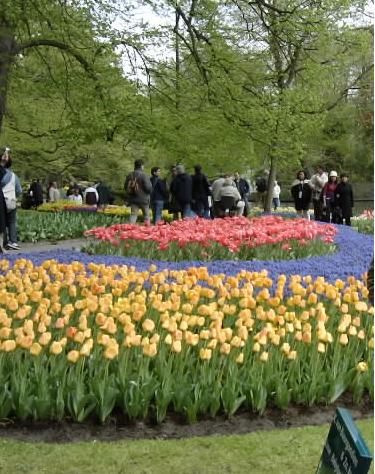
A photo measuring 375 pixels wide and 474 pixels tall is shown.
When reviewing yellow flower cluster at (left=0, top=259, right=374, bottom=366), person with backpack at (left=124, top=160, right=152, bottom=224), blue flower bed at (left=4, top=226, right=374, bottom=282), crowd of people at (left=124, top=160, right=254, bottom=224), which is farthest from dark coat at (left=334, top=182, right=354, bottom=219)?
yellow flower cluster at (left=0, top=259, right=374, bottom=366)

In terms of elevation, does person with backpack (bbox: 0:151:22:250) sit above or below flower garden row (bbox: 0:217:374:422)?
above

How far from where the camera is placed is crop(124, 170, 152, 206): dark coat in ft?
46.1

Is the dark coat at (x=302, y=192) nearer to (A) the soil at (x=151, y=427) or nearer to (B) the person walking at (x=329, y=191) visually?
(B) the person walking at (x=329, y=191)

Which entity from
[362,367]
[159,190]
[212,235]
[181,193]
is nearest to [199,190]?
[159,190]

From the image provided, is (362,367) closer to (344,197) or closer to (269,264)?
(269,264)

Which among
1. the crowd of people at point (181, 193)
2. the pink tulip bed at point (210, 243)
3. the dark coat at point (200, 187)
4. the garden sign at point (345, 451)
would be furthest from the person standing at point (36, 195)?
the garden sign at point (345, 451)

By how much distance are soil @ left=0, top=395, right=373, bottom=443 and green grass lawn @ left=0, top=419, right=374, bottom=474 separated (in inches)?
4.9

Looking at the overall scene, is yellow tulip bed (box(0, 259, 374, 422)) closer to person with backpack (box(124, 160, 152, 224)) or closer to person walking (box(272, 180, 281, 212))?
person with backpack (box(124, 160, 152, 224))

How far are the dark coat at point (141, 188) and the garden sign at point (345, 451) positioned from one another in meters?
12.0

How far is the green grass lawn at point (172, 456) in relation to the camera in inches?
132

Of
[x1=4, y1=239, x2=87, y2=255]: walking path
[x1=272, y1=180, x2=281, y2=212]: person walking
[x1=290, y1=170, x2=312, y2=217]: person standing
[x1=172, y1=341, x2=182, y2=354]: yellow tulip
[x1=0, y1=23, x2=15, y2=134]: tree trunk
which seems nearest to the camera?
[x1=172, y1=341, x2=182, y2=354]: yellow tulip

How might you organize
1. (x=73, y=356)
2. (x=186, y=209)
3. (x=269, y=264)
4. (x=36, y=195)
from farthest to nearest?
(x=36, y=195) < (x=186, y=209) < (x=269, y=264) < (x=73, y=356)

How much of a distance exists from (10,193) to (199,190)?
18.8 ft

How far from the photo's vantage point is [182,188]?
1515cm
